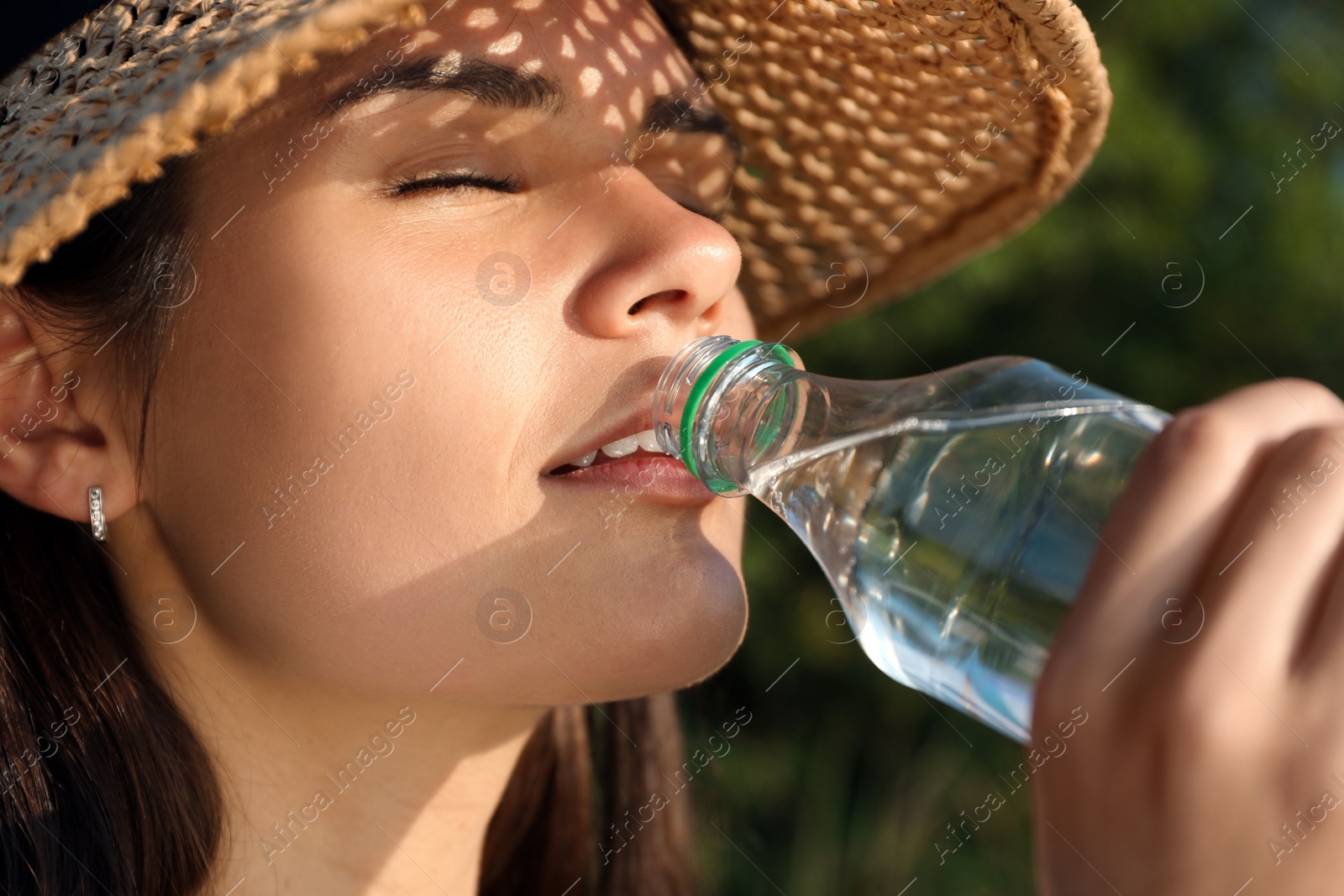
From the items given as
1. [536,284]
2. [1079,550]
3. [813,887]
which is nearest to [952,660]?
[1079,550]

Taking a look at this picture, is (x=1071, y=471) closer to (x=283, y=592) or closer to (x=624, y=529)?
(x=624, y=529)

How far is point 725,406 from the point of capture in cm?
93

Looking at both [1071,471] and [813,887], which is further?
[813,887]

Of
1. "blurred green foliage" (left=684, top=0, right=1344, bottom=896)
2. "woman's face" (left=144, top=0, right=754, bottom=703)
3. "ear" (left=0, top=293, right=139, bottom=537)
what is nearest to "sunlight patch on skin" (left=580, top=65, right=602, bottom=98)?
"woman's face" (left=144, top=0, right=754, bottom=703)

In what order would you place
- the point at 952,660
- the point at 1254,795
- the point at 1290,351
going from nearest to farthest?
the point at 1254,795 < the point at 952,660 < the point at 1290,351

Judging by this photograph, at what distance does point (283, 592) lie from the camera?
0.91 m

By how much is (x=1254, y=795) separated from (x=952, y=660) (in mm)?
361

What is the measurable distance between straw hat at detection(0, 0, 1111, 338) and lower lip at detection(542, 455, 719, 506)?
39 centimetres

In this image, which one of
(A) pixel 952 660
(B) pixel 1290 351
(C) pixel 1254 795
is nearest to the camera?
(C) pixel 1254 795

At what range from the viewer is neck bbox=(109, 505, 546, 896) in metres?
1.01

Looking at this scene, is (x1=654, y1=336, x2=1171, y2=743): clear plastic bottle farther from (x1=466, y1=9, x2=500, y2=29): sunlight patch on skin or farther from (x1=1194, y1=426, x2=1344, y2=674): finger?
(x1=466, y1=9, x2=500, y2=29): sunlight patch on skin

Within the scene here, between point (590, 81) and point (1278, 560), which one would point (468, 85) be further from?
point (1278, 560)

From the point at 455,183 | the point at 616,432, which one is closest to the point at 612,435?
the point at 616,432

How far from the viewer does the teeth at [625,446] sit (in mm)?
926
